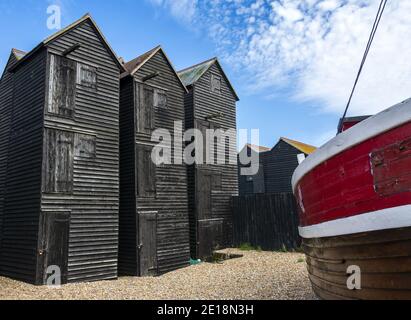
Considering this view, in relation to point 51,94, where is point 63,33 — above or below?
above

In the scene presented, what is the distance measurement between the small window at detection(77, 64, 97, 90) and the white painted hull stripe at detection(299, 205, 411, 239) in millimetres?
10590

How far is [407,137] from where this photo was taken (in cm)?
395

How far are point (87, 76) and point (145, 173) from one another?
4304 millimetres

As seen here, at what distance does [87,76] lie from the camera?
13211mm

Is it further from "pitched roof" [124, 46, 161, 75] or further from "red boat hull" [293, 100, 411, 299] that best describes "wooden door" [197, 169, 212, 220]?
"red boat hull" [293, 100, 411, 299]

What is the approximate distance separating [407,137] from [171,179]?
39.7 feet

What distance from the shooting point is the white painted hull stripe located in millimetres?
3875

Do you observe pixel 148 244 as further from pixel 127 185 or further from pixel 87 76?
pixel 87 76

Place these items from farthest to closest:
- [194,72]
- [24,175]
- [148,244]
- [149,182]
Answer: [194,72], [149,182], [148,244], [24,175]

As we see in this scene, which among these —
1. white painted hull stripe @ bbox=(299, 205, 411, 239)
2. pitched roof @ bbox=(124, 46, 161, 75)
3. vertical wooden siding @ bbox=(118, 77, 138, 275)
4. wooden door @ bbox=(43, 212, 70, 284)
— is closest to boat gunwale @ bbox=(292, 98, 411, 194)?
white painted hull stripe @ bbox=(299, 205, 411, 239)

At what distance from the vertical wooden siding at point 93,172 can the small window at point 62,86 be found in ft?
0.66

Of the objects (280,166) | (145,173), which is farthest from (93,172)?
(280,166)

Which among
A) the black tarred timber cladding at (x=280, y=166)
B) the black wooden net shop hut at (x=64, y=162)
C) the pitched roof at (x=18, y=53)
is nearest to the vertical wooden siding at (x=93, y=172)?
the black wooden net shop hut at (x=64, y=162)
